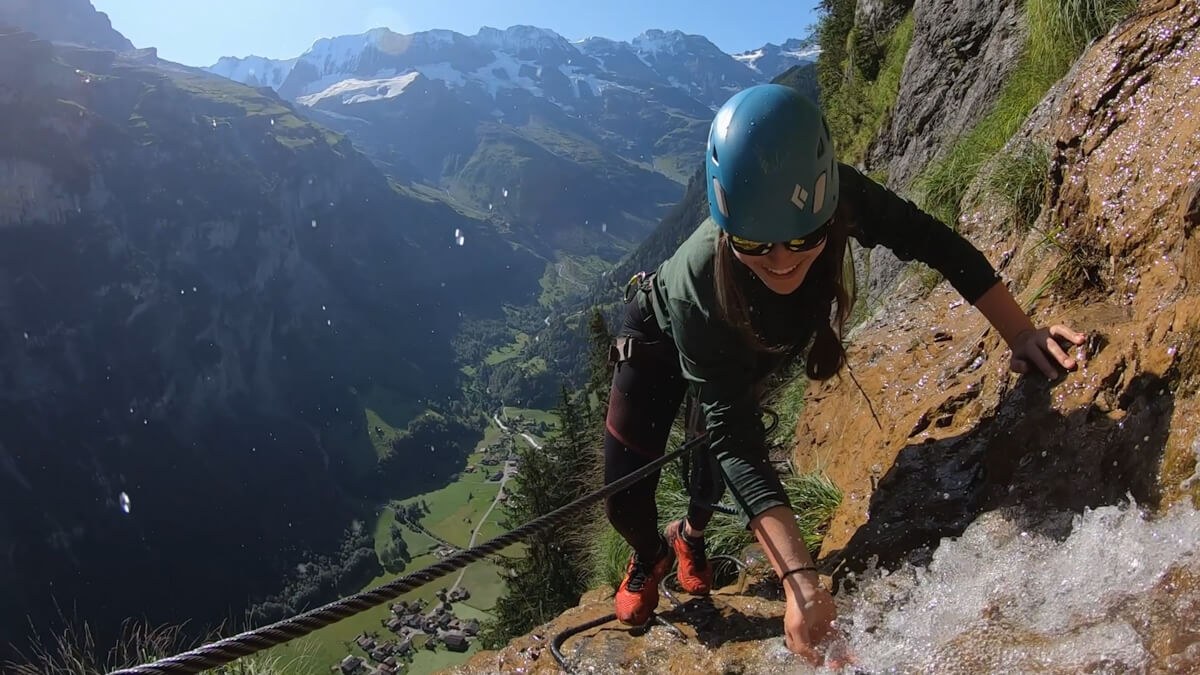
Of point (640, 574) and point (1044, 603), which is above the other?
point (1044, 603)

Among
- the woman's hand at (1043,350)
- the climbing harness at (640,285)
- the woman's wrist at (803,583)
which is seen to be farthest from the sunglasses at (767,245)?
the woman's wrist at (803,583)

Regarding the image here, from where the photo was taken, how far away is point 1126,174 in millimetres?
3393

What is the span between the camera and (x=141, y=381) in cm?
14588

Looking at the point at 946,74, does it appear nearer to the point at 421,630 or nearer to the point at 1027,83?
the point at 1027,83

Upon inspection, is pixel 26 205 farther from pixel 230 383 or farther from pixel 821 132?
pixel 821 132

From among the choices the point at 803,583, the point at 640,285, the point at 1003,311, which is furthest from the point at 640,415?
the point at 1003,311

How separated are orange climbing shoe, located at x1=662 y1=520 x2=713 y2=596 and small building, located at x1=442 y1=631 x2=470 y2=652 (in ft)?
261

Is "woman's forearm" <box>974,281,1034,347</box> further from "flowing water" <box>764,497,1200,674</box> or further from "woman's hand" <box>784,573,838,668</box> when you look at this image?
"woman's hand" <box>784,573,838,668</box>

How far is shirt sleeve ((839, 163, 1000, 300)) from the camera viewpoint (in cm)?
314

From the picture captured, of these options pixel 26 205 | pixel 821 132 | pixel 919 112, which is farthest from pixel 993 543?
pixel 26 205

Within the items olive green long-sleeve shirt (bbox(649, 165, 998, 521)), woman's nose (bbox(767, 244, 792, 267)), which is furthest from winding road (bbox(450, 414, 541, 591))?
woman's nose (bbox(767, 244, 792, 267))

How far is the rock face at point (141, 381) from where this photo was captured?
395 ft

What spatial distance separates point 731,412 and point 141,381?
170 meters

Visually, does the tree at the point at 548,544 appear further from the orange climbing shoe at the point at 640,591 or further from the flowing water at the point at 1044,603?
the flowing water at the point at 1044,603
